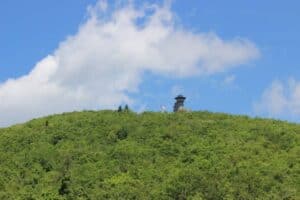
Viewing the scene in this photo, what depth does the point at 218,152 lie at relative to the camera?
8556 cm

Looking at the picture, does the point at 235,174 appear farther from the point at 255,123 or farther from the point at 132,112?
the point at 132,112

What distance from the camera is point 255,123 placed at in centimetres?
9688

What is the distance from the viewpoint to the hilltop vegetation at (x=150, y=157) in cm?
7650

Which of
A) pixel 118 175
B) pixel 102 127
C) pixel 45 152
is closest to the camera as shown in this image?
pixel 118 175

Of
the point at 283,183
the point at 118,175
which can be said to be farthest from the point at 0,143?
the point at 283,183

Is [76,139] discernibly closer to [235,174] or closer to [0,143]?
[0,143]

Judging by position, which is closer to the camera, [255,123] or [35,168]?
[35,168]

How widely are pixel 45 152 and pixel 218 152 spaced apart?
2035 cm

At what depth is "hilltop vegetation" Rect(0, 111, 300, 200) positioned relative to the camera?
76.5m

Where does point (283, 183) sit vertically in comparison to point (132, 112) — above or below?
below

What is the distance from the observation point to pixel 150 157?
87.1 meters

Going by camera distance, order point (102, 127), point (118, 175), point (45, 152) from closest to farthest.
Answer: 1. point (118, 175)
2. point (45, 152)
3. point (102, 127)

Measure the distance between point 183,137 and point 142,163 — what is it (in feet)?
25.8

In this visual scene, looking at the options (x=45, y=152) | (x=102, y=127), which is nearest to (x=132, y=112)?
(x=102, y=127)
